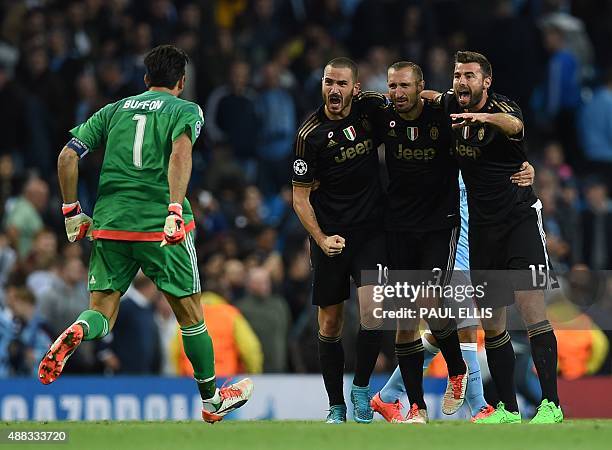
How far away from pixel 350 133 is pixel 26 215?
711cm

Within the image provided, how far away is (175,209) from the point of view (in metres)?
9.84

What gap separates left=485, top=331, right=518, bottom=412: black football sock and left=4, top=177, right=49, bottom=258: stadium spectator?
7432mm

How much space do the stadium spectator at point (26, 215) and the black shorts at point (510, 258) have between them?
741 cm

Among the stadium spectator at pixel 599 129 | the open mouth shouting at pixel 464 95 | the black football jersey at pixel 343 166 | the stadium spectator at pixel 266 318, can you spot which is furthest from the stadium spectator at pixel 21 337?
the stadium spectator at pixel 599 129

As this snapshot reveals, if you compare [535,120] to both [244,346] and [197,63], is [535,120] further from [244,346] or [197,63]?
[244,346]

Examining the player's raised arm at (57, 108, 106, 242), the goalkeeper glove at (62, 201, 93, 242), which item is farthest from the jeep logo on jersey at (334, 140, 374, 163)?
the goalkeeper glove at (62, 201, 93, 242)

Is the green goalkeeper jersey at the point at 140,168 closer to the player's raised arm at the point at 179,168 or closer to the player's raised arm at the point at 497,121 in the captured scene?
the player's raised arm at the point at 179,168

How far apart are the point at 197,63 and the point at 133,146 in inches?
369

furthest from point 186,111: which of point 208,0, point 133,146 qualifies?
point 208,0

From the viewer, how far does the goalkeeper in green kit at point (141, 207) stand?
401 inches

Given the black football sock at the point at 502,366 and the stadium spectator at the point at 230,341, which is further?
the stadium spectator at the point at 230,341

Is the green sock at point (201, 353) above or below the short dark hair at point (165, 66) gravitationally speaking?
below

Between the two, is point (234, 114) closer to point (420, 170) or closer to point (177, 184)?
point (420, 170)

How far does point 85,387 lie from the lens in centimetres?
1457
